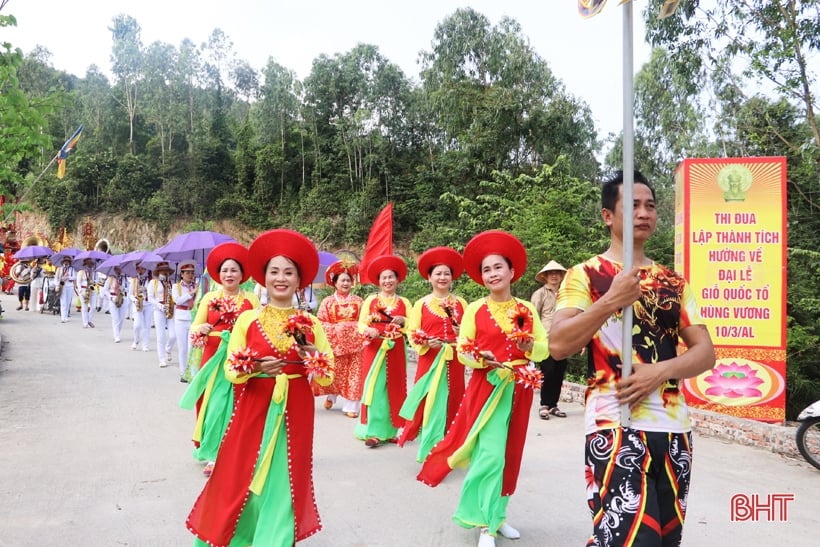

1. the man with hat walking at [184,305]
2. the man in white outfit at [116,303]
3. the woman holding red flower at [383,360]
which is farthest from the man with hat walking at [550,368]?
the man in white outfit at [116,303]

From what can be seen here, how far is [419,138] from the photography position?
38.8 meters

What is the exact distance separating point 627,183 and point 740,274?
21.0ft

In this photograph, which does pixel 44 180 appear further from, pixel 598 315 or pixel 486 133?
pixel 598 315

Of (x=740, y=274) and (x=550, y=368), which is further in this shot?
(x=550, y=368)

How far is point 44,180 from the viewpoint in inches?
1784

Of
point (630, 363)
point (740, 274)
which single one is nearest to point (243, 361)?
point (630, 363)

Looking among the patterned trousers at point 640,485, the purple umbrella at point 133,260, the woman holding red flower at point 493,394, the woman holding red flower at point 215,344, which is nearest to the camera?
the patterned trousers at point 640,485

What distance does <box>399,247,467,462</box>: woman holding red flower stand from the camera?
5.95 meters

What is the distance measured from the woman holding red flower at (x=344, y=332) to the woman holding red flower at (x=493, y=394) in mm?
3908

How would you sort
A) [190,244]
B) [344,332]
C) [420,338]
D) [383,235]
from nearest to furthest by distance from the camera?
[420,338] < [344,332] < [383,235] < [190,244]

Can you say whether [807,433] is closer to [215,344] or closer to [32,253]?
[215,344]

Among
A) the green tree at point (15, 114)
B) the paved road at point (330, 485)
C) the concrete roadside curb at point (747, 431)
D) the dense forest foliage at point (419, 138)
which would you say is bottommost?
the paved road at point (330, 485)

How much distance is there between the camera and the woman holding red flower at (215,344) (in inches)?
214

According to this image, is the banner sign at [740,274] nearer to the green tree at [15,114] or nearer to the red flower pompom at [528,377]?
the red flower pompom at [528,377]
